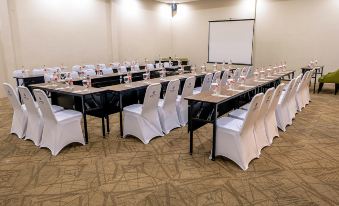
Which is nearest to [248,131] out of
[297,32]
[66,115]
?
[66,115]

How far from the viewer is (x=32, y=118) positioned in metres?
3.96

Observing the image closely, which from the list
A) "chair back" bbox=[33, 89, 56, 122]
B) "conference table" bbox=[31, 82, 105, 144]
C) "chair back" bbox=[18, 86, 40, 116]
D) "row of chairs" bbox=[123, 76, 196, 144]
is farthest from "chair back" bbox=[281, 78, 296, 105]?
"chair back" bbox=[18, 86, 40, 116]

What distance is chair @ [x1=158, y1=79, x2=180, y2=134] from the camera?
13.9 feet

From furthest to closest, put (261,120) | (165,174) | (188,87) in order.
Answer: (188,87) < (261,120) < (165,174)

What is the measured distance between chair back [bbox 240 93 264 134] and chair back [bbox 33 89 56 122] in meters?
2.47

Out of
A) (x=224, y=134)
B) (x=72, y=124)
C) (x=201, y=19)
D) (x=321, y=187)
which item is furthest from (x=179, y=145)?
(x=201, y=19)

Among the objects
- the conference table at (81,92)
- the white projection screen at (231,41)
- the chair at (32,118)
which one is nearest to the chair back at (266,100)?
the conference table at (81,92)

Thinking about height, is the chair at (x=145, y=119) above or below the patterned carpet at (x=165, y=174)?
above

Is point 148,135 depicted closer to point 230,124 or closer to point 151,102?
point 151,102

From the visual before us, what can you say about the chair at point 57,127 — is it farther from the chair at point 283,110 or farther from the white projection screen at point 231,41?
the white projection screen at point 231,41

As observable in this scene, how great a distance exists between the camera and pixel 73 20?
8633mm

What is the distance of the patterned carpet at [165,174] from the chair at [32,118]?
0.14 m

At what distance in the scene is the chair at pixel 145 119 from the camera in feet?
12.9

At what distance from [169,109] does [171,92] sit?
0.38m
